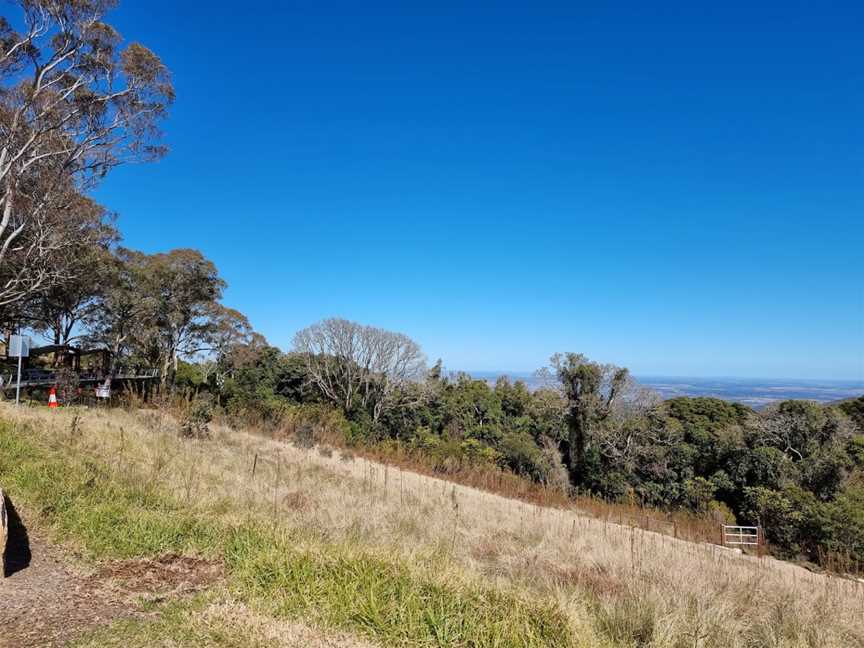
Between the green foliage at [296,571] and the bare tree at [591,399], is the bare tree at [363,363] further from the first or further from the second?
the green foliage at [296,571]

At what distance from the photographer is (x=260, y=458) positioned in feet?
35.5

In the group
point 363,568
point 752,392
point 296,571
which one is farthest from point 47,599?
point 752,392

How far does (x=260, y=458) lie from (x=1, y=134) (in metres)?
12.5

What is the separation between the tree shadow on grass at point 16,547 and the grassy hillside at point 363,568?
0.62ft

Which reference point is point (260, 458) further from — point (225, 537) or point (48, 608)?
point (48, 608)

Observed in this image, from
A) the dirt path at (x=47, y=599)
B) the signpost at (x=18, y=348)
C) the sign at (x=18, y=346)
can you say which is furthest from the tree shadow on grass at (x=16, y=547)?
the sign at (x=18, y=346)

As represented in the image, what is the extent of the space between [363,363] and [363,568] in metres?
33.3

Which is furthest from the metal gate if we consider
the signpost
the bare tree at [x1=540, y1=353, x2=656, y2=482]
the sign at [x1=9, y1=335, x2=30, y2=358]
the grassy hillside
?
the sign at [x1=9, y1=335, x2=30, y2=358]

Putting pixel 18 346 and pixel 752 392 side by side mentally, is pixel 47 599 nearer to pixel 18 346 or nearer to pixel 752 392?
pixel 18 346

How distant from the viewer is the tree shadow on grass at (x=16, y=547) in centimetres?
388

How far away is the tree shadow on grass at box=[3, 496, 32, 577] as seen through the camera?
388 centimetres

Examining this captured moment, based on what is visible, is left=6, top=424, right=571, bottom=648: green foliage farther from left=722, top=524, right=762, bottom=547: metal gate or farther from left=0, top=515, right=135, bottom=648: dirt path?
left=722, top=524, right=762, bottom=547: metal gate

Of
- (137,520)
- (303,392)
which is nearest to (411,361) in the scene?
(303,392)

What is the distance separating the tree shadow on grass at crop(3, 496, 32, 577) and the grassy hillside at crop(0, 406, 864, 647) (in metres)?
0.19
